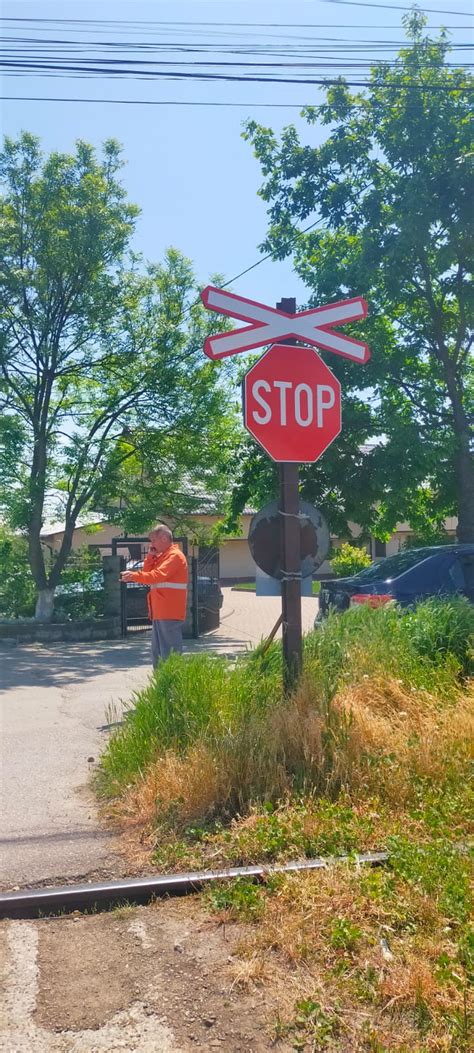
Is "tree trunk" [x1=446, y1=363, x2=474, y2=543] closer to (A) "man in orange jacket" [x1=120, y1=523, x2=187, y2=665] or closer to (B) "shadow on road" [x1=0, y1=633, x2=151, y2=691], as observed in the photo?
(B) "shadow on road" [x1=0, y1=633, x2=151, y2=691]

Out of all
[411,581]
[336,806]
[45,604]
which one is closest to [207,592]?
[45,604]

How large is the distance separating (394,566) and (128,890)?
22.9 ft

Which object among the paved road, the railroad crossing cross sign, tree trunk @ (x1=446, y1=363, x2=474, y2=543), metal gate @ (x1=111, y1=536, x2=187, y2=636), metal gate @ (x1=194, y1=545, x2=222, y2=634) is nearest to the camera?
the paved road

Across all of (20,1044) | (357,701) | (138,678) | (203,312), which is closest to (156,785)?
(357,701)

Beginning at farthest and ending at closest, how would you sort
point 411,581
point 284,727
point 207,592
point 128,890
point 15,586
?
point 207,592 < point 15,586 < point 411,581 < point 284,727 < point 128,890

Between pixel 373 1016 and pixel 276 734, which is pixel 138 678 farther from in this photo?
pixel 373 1016

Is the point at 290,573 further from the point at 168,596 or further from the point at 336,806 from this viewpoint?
the point at 168,596

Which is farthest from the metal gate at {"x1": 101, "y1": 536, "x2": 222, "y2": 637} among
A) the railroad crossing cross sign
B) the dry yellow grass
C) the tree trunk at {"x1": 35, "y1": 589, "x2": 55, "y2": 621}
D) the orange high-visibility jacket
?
the dry yellow grass

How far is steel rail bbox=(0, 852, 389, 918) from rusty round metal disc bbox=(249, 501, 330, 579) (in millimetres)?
2253

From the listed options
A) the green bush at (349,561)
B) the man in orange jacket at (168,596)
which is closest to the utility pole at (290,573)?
the man in orange jacket at (168,596)

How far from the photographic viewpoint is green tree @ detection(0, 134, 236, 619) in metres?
16.2

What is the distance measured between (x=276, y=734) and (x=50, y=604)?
12057mm

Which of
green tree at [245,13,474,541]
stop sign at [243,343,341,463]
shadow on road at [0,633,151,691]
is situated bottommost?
shadow on road at [0,633,151,691]

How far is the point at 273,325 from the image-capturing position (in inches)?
241
